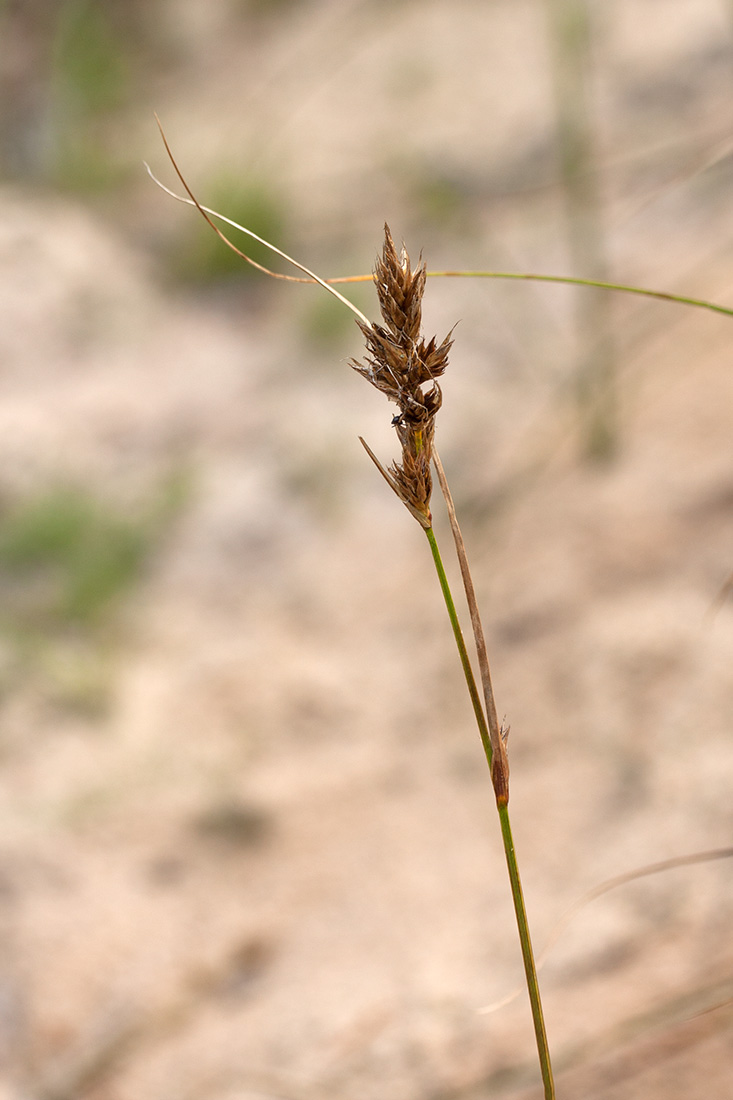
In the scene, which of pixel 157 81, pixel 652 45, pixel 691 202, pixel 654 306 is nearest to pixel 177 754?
pixel 654 306

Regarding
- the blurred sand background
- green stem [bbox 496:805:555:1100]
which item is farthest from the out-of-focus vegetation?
green stem [bbox 496:805:555:1100]

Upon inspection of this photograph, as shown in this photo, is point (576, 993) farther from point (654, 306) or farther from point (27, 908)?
point (654, 306)

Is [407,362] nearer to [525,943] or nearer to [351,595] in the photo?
[525,943]

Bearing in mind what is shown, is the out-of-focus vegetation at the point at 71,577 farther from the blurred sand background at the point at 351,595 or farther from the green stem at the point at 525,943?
the green stem at the point at 525,943

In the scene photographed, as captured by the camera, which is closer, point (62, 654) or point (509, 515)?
point (62, 654)

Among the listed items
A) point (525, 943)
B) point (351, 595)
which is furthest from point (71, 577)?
point (525, 943)

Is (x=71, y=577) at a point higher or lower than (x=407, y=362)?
higher
